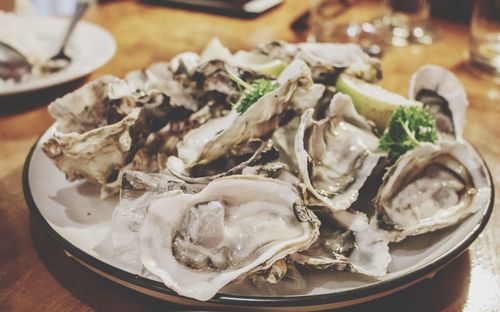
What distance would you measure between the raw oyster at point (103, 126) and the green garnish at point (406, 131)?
0.39 m

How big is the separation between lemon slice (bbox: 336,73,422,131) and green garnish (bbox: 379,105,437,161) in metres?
0.08

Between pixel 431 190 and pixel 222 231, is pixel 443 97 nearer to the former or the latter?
pixel 431 190

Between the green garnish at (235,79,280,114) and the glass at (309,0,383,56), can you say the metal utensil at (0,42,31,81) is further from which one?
the glass at (309,0,383,56)

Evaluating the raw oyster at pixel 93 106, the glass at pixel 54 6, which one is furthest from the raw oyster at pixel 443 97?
the glass at pixel 54 6

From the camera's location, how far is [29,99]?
1.48 meters

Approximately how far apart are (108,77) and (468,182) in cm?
65

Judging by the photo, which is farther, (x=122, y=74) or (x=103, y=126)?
(x=122, y=74)

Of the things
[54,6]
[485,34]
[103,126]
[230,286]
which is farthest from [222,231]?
[54,6]

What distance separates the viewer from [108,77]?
3.19ft

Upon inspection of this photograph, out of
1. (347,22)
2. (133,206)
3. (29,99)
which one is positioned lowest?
(347,22)

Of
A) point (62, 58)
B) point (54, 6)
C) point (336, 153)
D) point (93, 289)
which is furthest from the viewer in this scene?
point (54, 6)

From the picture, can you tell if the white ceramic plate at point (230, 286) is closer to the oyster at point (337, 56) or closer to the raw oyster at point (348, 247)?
the raw oyster at point (348, 247)

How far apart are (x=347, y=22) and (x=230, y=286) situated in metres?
1.76

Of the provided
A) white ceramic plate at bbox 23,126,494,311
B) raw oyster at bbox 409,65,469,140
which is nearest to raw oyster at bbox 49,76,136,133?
white ceramic plate at bbox 23,126,494,311
